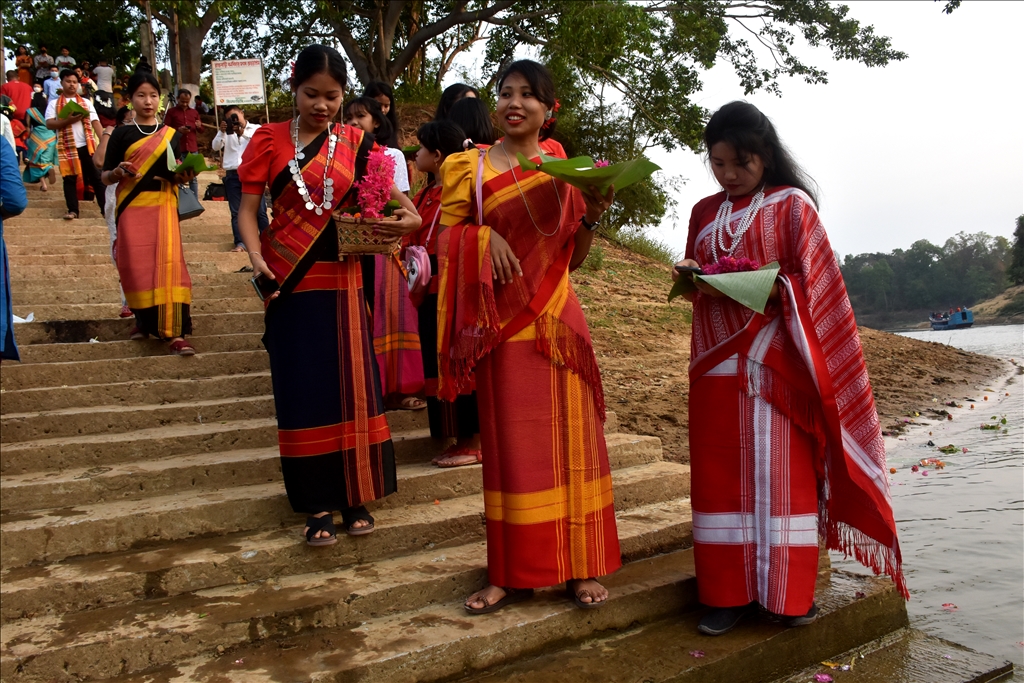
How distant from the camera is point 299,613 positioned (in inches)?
112

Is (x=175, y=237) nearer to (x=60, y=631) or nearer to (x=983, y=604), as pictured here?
(x=60, y=631)

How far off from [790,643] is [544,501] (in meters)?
1.05

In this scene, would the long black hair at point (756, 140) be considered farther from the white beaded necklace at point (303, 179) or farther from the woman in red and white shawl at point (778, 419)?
the white beaded necklace at point (303, 179)

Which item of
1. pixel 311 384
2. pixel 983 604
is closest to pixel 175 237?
pixel 311 384

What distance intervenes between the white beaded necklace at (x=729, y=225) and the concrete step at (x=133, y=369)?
3208mm

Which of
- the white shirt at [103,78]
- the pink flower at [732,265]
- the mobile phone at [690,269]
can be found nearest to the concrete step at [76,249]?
the mobile phone at [690,269]

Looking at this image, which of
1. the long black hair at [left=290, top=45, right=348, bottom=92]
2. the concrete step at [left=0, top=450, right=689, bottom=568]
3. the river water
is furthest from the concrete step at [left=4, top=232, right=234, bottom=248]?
the river water

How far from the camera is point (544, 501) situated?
2855 mm

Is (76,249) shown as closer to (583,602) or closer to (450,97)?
(450,97)

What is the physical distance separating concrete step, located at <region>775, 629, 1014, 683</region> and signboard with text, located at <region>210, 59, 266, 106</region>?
1328 cm

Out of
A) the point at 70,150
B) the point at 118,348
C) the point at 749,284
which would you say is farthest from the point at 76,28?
the point at 749,284

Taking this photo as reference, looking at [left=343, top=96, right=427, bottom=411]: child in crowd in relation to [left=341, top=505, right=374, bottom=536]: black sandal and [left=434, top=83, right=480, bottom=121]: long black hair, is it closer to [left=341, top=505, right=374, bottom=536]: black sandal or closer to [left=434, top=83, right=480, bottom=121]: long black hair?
[left=434, top=83, right=480, bottom=121]: long black hair

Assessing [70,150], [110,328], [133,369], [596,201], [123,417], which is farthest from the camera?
[70,150]

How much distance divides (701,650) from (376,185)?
2.05 m
